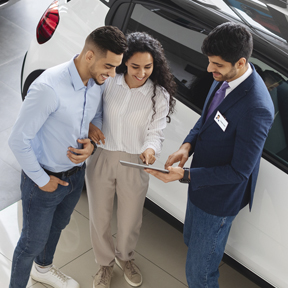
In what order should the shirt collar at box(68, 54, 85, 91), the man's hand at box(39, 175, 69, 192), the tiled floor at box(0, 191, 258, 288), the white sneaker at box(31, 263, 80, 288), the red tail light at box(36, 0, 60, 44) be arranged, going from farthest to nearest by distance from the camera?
the red tail light at box(36, 0, 60, 44) < the tiled floor at box(0, 191, 258, 288) < the white sneaker at box(31, 263, 80, 288) < the man's hand at box(39, 175, 69, 192) < the shirt collar at box(68, 54, 85, 91)

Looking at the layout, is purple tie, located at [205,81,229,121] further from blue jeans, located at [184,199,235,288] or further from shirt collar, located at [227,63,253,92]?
Answer: blue jeans, located at [184,199,235,288]

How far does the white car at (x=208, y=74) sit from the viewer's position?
6.69 feet

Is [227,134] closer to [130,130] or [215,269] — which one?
[130,130]

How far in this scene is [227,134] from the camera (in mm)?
1820

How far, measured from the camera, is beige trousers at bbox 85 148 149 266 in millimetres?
2178

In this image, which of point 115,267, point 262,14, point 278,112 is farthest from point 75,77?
point 115,267

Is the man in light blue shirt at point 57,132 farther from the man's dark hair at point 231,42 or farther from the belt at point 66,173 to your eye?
the man's dark hair at point 231,42

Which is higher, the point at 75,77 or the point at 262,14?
the point at 262,14

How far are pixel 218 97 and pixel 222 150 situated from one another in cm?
25

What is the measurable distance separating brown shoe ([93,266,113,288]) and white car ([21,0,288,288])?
48cm

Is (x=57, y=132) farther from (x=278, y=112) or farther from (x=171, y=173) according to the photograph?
(x=278, y=112)

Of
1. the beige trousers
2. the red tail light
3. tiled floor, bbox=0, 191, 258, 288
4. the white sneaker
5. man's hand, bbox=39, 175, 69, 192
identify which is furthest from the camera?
the red tail light

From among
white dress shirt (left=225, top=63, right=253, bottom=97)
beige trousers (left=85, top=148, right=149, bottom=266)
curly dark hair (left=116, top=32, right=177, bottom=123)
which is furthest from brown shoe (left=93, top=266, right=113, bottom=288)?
white dress shirt (left=225, top=63, right=253, bottom=97)

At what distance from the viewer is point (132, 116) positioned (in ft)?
6.74
